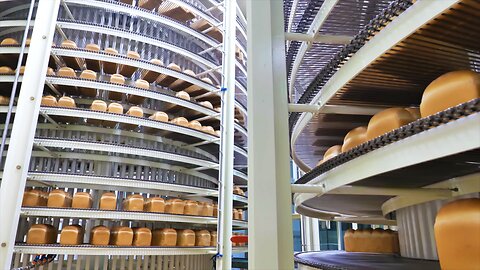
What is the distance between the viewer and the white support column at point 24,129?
352 centimetres

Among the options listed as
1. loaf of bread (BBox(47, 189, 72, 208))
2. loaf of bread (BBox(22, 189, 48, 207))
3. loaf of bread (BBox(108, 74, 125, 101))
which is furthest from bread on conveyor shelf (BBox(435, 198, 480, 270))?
loaf of bread (BBox(108, 74, 125, 101))

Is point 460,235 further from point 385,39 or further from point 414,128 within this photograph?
point 385,39

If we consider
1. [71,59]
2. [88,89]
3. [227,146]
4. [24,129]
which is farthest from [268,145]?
[71,59]

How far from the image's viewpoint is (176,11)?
5.81 metres

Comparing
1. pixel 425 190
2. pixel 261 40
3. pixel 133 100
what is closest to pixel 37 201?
pixel 133 100

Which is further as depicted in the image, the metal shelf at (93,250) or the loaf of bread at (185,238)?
the loaf of bread at (185,238)

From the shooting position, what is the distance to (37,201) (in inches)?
152

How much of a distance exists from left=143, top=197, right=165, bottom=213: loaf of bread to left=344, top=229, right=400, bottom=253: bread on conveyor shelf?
236 cm

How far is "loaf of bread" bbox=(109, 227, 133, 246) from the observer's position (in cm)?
399

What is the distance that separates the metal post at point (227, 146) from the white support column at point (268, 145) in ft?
10.2

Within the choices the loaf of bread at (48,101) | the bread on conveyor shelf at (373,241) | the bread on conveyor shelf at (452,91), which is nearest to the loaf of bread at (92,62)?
the loaf of bread at (48,101)

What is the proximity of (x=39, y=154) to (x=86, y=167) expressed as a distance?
559mm

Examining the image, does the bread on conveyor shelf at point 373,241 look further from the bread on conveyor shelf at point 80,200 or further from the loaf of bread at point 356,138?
the bread on conveyor shelf at point 80,200

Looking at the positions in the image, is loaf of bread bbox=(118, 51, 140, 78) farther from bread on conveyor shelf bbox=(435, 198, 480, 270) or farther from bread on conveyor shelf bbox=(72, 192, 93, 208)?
bread on conveyor shelf bbox=(435, 198, 480, 270)
